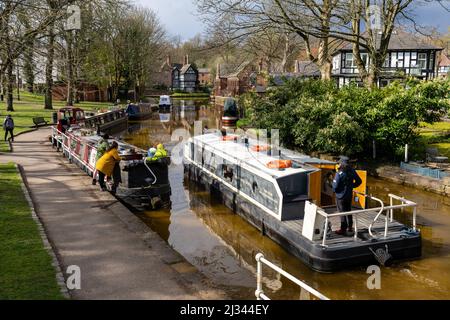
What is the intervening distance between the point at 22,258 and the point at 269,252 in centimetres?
558

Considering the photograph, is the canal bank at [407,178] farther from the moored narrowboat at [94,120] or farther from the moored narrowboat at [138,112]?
the moored narrowboat at [138,112]

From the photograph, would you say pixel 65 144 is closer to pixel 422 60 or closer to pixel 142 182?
pixel 142 182

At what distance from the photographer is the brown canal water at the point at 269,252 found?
30.0 feet

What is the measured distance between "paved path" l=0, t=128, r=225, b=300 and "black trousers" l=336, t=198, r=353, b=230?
3595 mm

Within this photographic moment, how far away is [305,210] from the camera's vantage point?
10156 millimetres

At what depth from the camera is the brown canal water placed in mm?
9148

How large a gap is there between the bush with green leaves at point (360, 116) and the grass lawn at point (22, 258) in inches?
479

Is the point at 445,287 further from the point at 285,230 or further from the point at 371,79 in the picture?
the point at 371,79

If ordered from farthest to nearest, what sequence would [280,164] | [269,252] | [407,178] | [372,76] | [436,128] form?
[436,128]
[372,76]
[407,178]
[280,164]
[269,252]

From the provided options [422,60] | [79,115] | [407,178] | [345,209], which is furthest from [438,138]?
[422,60]

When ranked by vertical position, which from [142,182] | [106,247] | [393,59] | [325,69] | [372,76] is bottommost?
[106,247]

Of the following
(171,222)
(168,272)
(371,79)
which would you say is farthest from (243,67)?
(168,272)

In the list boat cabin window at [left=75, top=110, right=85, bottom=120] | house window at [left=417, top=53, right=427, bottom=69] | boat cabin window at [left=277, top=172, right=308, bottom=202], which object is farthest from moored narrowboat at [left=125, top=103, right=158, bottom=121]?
boat cabin window at [left=277, top=172, right=308, bottom=202]
